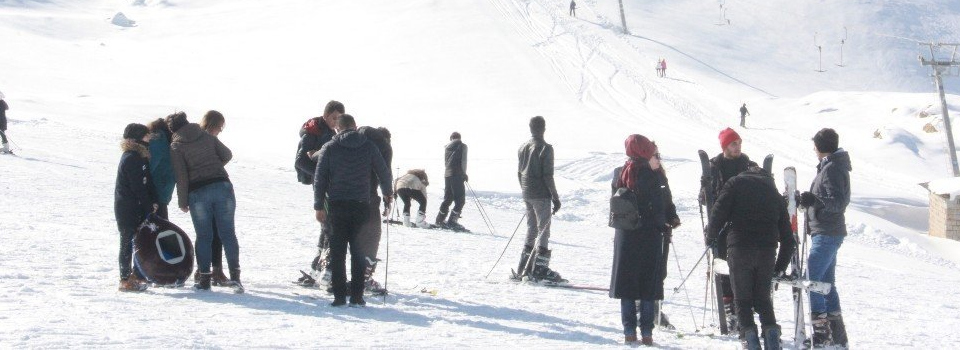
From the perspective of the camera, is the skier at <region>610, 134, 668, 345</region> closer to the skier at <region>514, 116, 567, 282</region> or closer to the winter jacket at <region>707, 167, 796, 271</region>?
the winter jacket at <region>707, 167, 796, 271</region>

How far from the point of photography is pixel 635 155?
714 centimetres

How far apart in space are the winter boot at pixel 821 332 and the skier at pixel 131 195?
5.10 metres

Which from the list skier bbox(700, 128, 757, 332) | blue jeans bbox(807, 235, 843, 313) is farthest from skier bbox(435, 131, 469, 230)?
blue jeans bbox(807, 235, 843, 313)

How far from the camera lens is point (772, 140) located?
1492 inches

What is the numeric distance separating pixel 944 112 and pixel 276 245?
29544 millimetres

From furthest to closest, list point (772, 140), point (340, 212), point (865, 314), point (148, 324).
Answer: point (772, 140) → point (865, 314) → point (340, 212) → point (148, 324)

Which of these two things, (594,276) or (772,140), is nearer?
(594,276)

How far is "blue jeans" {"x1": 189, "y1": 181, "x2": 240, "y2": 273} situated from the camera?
322 inches

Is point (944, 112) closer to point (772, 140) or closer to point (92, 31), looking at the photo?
point (772, 140)

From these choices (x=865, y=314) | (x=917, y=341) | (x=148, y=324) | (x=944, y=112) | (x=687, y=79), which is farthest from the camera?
(x=687, y=79)

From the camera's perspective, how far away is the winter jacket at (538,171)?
9.82 meters

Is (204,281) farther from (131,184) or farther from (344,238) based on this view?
(344,238)

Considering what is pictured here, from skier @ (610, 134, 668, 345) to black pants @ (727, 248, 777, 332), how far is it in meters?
0.66

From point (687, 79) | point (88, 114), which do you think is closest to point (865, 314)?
point (88, 114)
